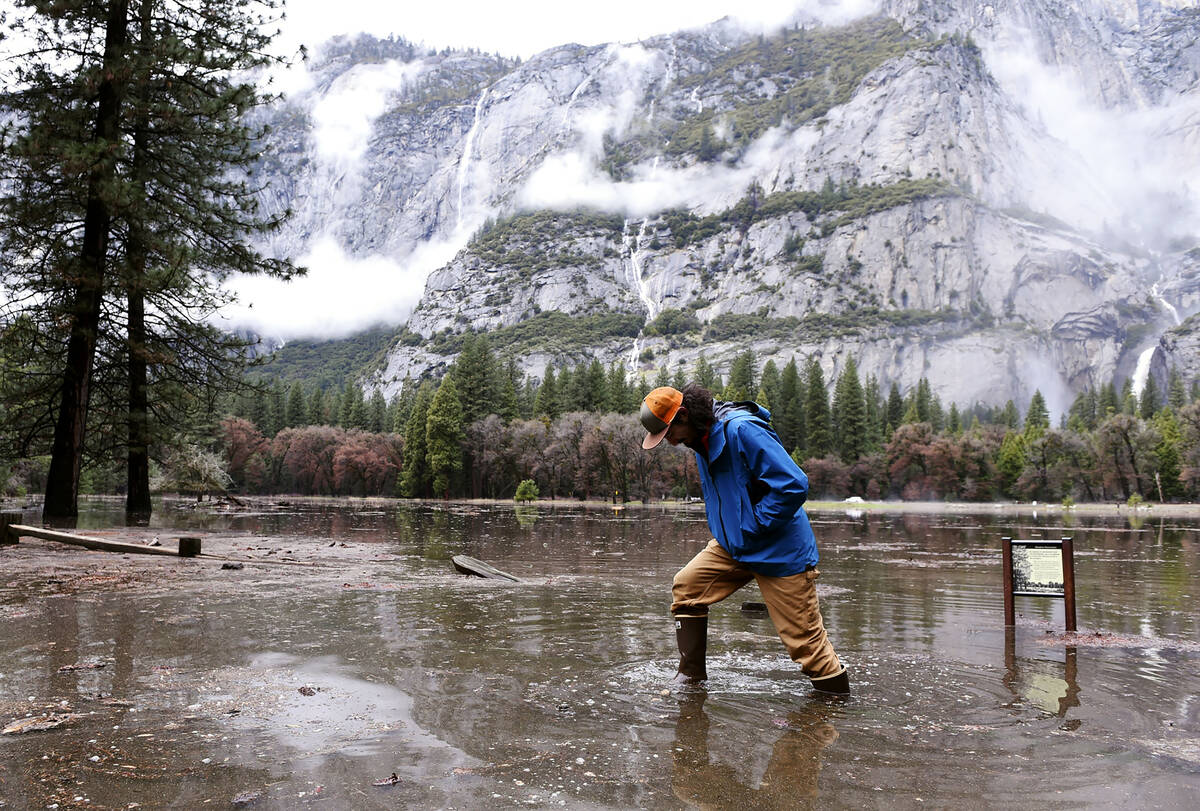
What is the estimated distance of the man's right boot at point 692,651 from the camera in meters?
6.08

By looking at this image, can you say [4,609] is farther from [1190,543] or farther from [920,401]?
[920,401]

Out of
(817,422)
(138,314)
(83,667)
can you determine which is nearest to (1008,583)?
(83,667)

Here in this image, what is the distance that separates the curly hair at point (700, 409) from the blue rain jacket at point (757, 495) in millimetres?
74

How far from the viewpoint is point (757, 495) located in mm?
5727

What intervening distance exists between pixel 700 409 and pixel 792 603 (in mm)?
1483

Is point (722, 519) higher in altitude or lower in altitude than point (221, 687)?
higher

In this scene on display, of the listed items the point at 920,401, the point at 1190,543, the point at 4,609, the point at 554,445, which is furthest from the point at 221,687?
the point at 920,401

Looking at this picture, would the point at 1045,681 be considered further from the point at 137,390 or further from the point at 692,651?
the point at 137,390

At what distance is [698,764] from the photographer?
4.29 meters

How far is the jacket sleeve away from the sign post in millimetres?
4430

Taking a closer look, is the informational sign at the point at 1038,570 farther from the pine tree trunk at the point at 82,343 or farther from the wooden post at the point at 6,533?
the pine tree trunk at the point at 82,343

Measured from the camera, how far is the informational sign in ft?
28.6

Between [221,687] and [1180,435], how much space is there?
392ft

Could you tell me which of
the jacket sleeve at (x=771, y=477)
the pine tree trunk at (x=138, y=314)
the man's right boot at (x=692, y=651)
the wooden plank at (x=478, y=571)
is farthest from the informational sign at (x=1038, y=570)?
the pine tree trunk at (x=138, y=314)
